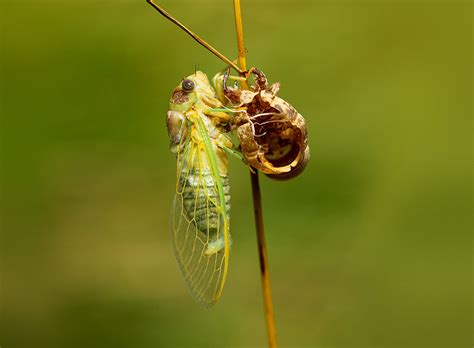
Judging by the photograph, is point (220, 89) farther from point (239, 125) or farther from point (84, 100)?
point (84, 100)

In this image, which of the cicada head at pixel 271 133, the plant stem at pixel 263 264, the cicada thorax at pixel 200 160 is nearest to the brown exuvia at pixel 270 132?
the cicada head at pixel 271 133

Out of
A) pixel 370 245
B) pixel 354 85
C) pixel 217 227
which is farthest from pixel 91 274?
pixel 354 85

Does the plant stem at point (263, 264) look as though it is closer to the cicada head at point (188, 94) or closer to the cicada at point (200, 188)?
the cicada at point (200, 188)

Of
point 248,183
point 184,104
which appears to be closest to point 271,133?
point 184,104

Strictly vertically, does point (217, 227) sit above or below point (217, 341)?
above

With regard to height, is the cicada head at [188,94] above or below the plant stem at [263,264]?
above

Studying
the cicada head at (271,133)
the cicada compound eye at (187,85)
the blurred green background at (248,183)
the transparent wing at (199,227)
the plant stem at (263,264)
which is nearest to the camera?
the plant stem at (263,264)

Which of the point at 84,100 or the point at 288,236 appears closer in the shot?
the point at 288,236
